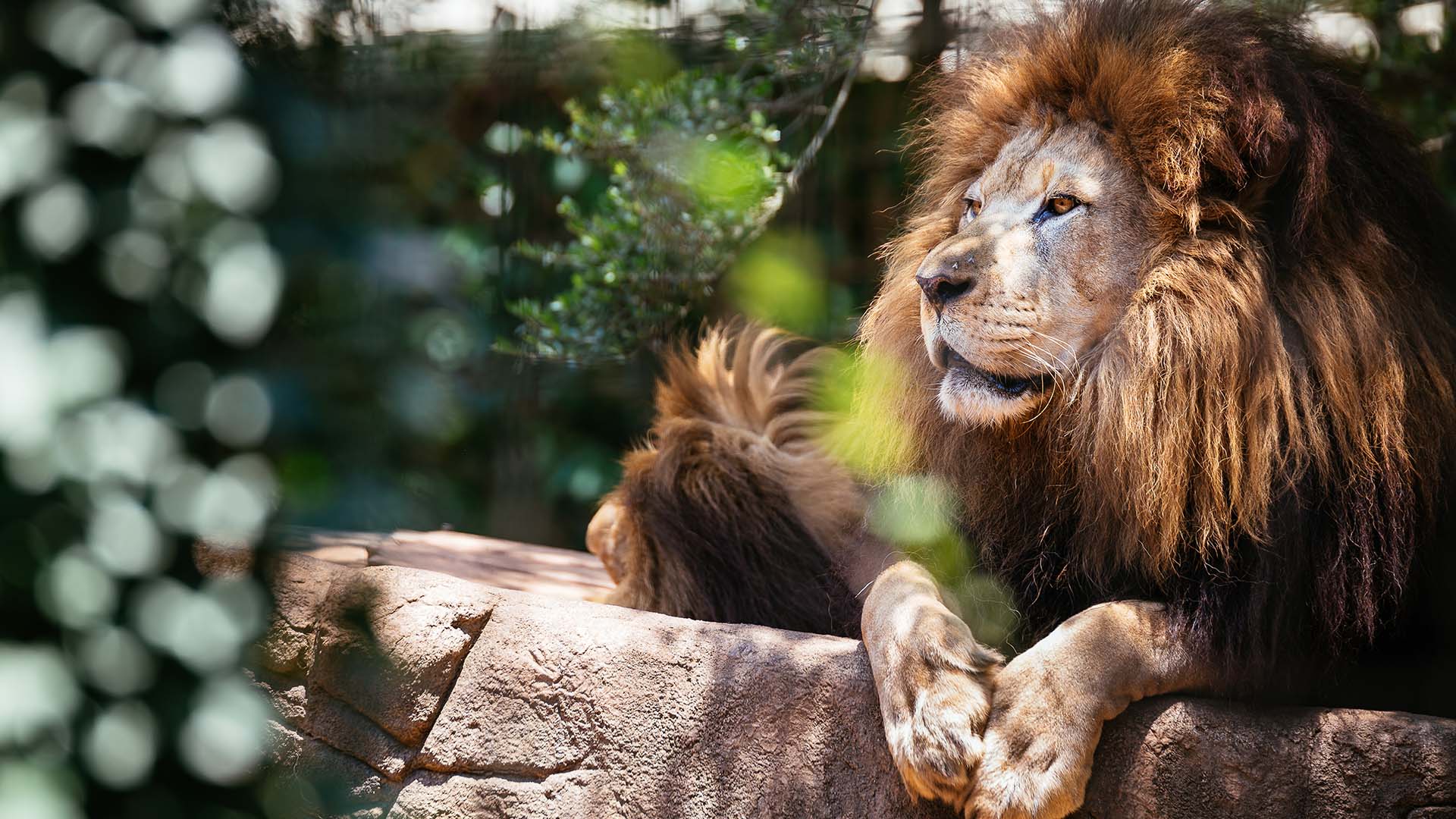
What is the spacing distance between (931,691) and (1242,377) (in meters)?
0.69

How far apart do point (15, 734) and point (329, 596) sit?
23cm

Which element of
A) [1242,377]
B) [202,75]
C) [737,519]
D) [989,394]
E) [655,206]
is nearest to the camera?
[202,75]

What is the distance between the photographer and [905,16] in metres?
3.72

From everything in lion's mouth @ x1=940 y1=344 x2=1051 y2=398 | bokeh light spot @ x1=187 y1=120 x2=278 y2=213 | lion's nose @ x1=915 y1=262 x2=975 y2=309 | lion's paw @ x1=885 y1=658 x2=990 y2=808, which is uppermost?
bokeh light spot @ x1=187 y1=120 x2=278 y2=213

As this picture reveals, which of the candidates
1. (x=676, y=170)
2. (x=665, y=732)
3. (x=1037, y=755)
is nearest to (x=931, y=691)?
(x=1037, y=755)

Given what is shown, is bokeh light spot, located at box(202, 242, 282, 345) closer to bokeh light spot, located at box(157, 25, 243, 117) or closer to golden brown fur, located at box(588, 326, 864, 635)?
bokeh light spot, located at box(157, 25, 243, 117)

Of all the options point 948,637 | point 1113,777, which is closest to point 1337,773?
point 1113,777

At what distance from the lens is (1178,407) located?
2.00 m

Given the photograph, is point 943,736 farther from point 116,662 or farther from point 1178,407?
point 116,662

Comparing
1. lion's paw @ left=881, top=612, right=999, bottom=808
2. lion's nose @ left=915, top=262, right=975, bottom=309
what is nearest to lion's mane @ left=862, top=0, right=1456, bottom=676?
lion's nose @ left=915, top=262, right=975, bottom=309

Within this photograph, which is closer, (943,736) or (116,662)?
(116,662)

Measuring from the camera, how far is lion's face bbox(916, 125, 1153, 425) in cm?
207

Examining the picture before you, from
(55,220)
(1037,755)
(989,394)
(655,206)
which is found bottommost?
(1037,755)

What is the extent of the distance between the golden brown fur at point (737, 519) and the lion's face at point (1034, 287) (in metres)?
0.65
